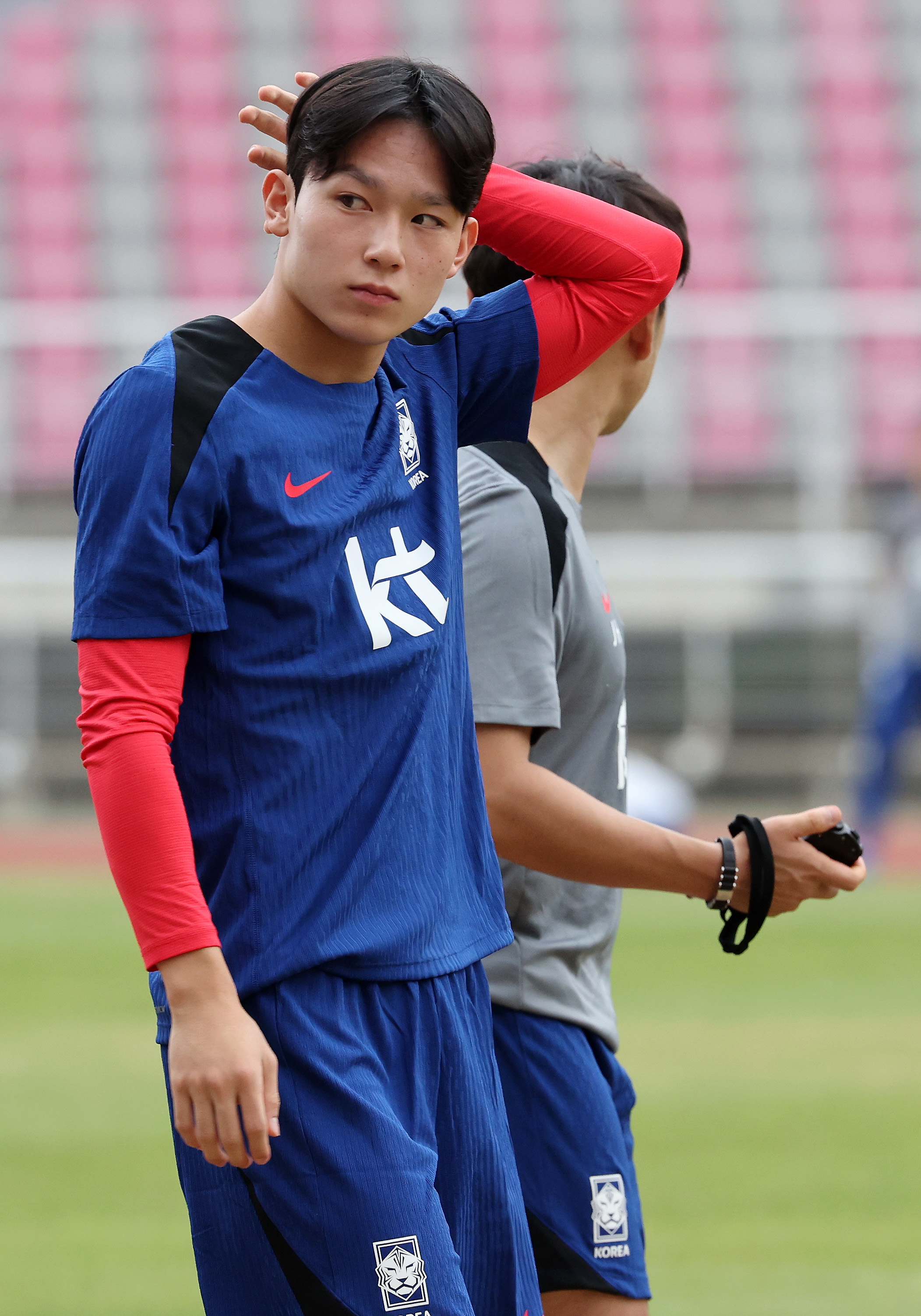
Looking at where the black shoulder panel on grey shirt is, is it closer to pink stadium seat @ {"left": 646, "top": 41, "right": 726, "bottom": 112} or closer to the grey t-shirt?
the grey t-shirt

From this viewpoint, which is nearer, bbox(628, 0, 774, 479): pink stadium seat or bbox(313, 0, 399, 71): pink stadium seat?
bbox(628, 0, 774, 479): pink stadium seat

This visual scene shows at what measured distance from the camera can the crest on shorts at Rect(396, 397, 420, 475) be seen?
212 cm

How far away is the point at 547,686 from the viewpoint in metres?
2.44

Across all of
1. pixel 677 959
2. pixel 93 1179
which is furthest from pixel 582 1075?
pixel 677 959

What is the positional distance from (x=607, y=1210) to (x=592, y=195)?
1525mm

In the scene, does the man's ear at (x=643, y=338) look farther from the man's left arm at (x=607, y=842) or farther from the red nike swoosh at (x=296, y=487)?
the red nike swoosh at (x=296, y=487)

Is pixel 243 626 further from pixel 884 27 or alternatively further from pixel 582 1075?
pixel 884 27

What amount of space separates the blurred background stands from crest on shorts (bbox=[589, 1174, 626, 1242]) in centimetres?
954

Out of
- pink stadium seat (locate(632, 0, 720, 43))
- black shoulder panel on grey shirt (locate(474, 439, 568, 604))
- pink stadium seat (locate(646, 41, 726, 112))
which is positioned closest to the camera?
black shoulder panel on grey shirt (locate(474, 439, 568, 604))

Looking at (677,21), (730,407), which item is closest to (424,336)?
(730,407)

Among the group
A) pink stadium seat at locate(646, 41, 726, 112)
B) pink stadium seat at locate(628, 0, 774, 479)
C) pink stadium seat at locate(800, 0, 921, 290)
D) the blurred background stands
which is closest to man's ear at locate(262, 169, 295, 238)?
the blurred background stands

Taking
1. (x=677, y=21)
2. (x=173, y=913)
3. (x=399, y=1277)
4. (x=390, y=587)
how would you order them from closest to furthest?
(x=173, y=913)
(x=399, y=1277)
(x=390, y=587)
(x=677, y=21)

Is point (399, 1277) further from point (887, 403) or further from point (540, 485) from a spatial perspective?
point (887, 403)

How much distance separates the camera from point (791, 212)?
741 inches
